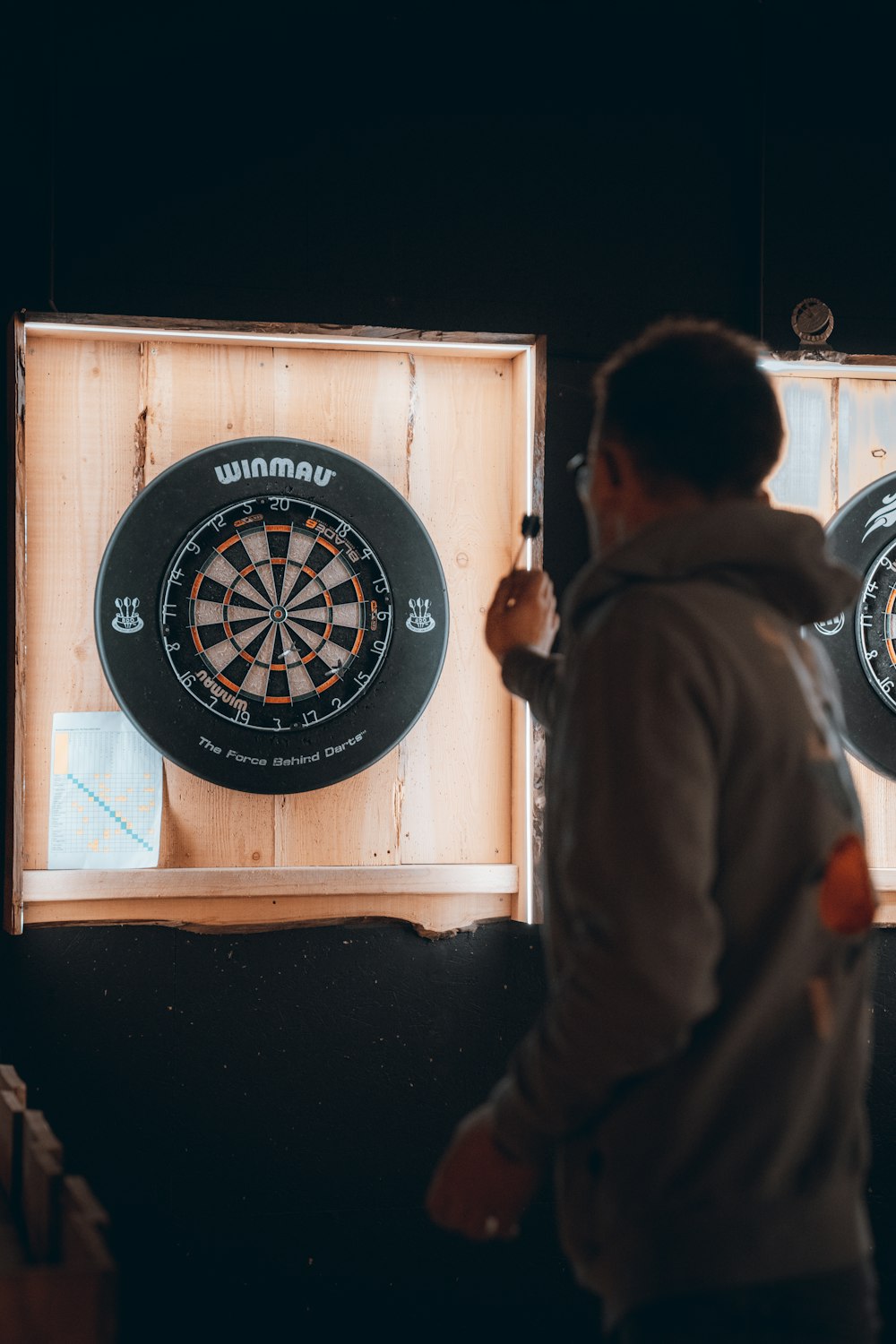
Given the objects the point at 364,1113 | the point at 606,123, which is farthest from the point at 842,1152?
the point at 606,123

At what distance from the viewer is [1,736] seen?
274 centimetres

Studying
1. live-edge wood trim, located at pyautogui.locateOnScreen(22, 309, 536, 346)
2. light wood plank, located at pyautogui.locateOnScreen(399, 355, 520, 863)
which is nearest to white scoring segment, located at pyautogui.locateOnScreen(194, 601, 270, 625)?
light wood plank, located at pyautogui.locateOnScreen(399, 355, 520, 863)

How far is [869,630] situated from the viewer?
3.08 metres

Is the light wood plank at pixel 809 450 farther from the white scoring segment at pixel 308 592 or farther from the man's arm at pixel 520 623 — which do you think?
the man's arm at pixel 520 623

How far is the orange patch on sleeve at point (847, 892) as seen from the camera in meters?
1.26

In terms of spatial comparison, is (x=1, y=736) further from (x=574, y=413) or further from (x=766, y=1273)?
(x=766, y=1273)

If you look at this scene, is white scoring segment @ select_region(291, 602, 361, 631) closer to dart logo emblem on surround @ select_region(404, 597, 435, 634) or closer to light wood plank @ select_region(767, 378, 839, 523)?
dart logo emblem on surround @ select_region(404, 597, 435, 634)

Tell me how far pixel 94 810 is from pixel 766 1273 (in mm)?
1941

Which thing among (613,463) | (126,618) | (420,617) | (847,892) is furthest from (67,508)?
(847,892)

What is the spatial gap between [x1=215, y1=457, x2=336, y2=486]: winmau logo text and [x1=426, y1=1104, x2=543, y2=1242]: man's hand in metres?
1.86

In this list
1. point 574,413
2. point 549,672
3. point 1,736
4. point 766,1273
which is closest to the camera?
point 766,1273

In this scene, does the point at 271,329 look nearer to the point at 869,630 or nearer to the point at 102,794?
the point at 102,794

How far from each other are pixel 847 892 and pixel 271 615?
1.79m

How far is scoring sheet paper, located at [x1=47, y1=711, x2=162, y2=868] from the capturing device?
108 inches
